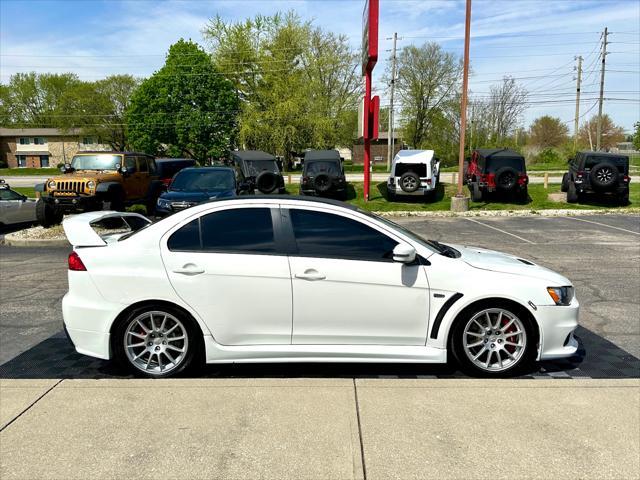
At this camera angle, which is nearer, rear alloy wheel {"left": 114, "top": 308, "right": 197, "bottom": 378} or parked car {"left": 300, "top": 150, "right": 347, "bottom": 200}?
rear alloy wheel {"left": 114, "top": 308, "right": 197, "bottom": 378}

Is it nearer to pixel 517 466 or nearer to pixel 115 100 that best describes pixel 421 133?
pixel 115 100

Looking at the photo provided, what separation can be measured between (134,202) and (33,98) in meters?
83.3

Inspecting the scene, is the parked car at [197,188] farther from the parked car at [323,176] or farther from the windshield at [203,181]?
the parked car at [323,176]

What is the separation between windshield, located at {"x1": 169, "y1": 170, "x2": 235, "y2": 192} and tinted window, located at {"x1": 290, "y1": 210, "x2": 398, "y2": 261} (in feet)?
28.6

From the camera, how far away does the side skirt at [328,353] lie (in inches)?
163

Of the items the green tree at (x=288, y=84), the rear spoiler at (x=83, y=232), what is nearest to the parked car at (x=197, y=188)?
the rear spoiler at (x=83, y=232)

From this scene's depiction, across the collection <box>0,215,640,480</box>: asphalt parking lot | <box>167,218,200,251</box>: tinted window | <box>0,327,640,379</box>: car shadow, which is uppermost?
<box>167,218,200,251</box>: tinted window

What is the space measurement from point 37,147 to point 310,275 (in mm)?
81478

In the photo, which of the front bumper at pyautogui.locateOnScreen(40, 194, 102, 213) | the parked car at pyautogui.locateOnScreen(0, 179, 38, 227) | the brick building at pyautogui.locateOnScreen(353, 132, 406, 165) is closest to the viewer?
the front bumper at pyautogui.locateOnScreen(40, 194, 102, 213)

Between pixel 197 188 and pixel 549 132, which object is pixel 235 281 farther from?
pixel 549 132

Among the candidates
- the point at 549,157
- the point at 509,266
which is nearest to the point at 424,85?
the point at 549,157

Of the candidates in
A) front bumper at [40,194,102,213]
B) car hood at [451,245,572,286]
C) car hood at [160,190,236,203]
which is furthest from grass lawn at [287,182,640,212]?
car hood at [451,245,572,286]

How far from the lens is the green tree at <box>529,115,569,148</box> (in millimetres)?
71425

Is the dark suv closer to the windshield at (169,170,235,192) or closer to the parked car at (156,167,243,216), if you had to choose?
the parked car at (156,167,243,216)
